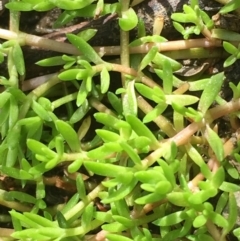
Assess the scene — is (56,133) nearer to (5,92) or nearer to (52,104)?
(52,104)

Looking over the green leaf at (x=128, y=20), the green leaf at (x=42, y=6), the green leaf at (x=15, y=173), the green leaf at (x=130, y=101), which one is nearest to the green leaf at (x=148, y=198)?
the green leaf at (x=130, y=101)

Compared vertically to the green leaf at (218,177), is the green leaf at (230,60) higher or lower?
Answer: higher

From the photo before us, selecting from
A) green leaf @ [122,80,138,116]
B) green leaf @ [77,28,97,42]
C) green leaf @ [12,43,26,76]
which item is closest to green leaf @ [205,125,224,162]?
green leaf @ [122,80,138,116]

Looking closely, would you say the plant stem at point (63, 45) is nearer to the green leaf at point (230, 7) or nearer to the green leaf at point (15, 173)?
the green leaf at point (230, 7)

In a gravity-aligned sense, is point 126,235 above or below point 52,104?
below

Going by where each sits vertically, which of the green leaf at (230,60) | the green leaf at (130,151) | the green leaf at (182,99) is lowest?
the green leaf at (130,151)

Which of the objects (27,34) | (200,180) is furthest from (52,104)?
(200,180)

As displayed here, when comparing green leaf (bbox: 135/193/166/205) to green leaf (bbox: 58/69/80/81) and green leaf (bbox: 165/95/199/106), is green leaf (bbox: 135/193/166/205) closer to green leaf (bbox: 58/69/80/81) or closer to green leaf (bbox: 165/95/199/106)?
green leaf (bbox: 165/95/199/106)

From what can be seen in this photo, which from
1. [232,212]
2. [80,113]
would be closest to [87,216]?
[80,113]
